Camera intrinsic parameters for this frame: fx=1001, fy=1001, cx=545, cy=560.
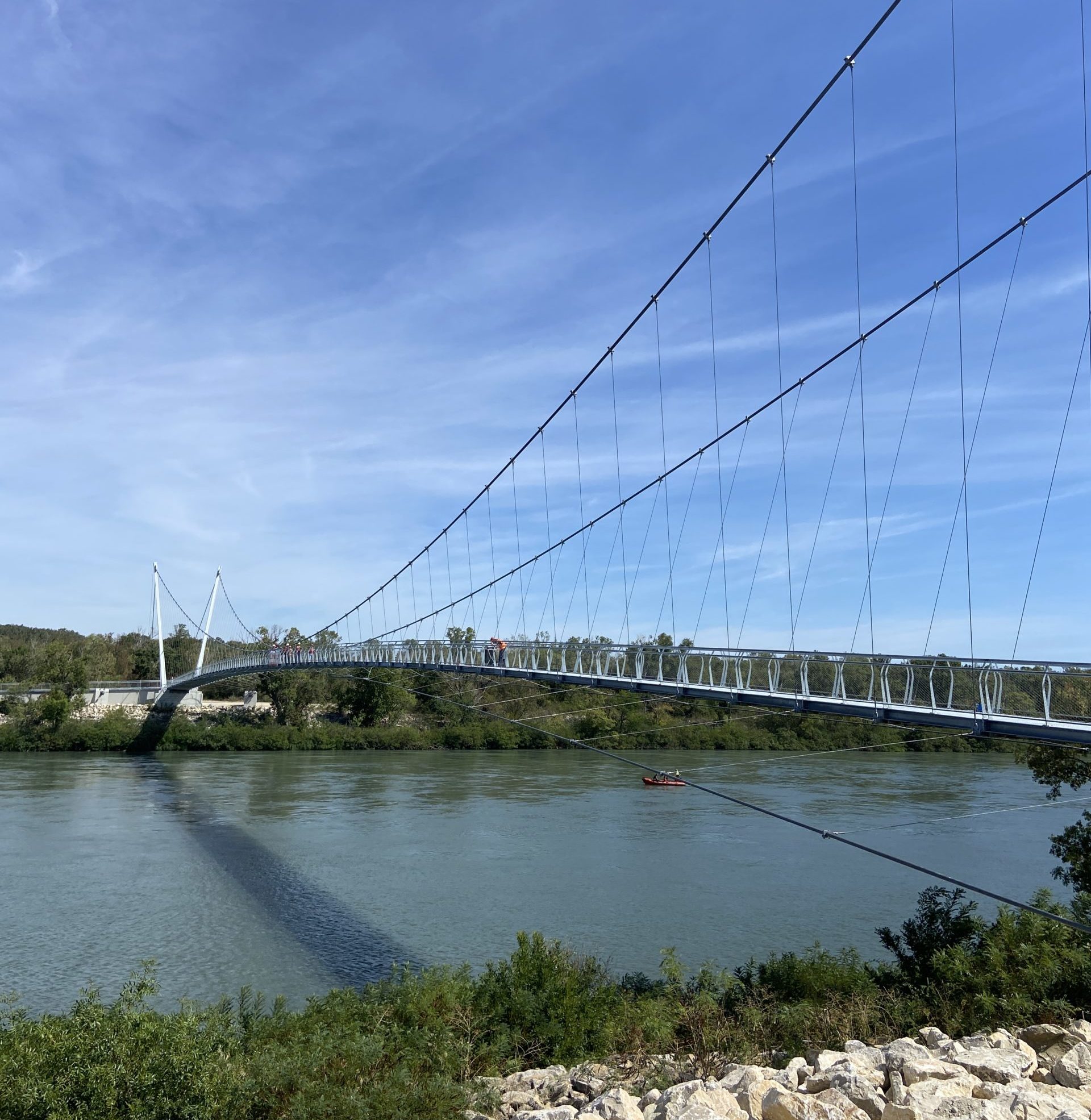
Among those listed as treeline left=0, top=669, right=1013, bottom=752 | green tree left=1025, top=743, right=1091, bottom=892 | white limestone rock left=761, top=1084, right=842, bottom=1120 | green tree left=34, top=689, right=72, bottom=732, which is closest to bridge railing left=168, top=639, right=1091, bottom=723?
green tree left=1025, top=743, right=1091, bottom=892

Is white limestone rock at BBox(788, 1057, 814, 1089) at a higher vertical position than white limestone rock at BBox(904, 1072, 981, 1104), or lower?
lower

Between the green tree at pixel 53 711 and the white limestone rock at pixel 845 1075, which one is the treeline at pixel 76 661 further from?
the white limestone rock at pixel 845 1075

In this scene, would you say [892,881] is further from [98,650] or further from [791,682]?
[98,650]

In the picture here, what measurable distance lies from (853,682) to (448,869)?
847 centimetres

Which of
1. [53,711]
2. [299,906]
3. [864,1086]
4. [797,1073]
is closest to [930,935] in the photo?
[797,1073]

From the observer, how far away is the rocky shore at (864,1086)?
5504mm

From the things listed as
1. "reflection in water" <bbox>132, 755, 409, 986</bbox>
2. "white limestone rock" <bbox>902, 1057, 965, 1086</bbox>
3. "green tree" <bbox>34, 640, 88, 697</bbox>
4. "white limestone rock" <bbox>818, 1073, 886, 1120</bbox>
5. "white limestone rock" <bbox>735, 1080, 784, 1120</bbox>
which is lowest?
"reflection in water" <bbox>132, 755, 409, 986</bbox>

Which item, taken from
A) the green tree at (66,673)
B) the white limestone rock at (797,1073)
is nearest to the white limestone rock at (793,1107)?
the white limestone rock at (797,1073)

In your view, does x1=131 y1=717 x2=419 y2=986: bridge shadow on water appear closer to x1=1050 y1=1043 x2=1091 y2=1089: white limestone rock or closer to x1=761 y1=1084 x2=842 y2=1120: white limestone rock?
x1=761 y1=1084 x2=842 y2=1120: white limestone rock

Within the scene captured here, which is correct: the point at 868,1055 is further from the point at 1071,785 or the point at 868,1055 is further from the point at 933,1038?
the point at 1071,785

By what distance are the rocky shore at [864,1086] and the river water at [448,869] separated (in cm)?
429

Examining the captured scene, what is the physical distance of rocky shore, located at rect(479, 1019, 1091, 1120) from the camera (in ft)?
18.1

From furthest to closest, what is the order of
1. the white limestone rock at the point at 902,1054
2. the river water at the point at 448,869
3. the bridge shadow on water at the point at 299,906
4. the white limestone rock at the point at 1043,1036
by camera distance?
1. the river water at the point at 448,869
2. the bridge shadow on water at the point at 299,906
3. the white limestone rock at the point at 1043,1036
4. the white limestone rock at the point at 902,1054

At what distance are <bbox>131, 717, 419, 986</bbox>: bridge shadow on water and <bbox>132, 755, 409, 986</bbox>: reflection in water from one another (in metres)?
0.01
